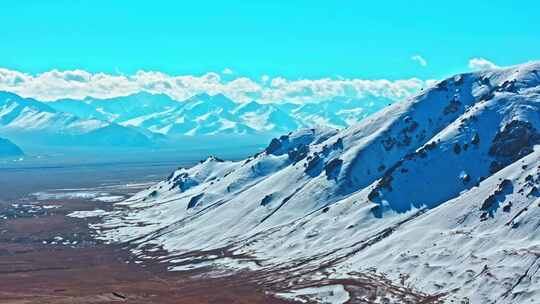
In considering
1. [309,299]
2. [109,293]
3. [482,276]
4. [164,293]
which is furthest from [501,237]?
[109,293]

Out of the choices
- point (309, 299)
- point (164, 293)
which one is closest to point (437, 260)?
point (309, 299)

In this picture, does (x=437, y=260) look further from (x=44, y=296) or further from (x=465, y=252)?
(x=44, y=296)

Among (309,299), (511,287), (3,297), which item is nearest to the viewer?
(511,287)

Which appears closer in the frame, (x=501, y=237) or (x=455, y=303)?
(x=455, y=303)

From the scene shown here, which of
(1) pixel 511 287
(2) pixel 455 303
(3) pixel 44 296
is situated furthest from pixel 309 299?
(3) pixel 44 296

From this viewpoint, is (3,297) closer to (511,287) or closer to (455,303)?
(455,303)

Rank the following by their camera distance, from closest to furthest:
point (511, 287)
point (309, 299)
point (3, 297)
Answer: point (511, 287)
point (309, 299)
point (3, 297)

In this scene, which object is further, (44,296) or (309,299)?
(44,296)

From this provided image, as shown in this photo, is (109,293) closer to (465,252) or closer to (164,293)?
(164,293)
